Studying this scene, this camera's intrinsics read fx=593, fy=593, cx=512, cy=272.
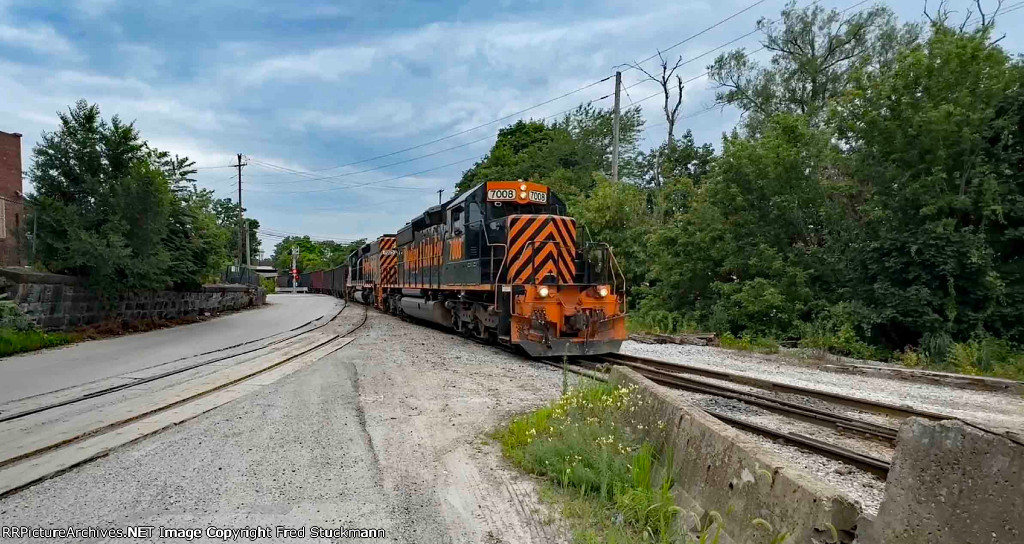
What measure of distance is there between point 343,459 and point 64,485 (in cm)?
190

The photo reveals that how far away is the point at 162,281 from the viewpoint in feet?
47.6

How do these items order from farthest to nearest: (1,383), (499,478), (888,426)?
1. (1,383)
2. (888,426)
3. (499,478)

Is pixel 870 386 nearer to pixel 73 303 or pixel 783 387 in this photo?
pixel 783 387

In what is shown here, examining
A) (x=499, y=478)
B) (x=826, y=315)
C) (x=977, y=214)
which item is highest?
(x=977, y=214)

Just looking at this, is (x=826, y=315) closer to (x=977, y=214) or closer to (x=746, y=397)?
(x=977, y=214)

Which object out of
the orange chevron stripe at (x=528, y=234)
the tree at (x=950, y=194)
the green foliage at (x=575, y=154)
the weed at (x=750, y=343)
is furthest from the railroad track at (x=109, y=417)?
the green foliage at (x=575, y=154)

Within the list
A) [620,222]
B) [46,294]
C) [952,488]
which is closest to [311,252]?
[620,222]

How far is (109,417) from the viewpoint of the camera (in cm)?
607

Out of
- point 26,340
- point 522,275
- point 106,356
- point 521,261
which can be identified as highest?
point 521,261

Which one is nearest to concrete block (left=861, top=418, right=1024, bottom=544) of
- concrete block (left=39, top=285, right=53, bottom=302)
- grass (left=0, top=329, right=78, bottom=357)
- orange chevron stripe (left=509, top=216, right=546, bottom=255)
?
orange chevron stripe (left=509, top=216, right=546, bottom=255)

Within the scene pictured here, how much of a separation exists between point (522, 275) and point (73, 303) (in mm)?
9868

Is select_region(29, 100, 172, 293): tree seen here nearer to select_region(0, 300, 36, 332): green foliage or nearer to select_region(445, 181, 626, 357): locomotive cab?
select_region(0, 300, 36, 332): green foliage

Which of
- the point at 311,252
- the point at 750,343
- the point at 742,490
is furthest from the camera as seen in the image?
the point at 311,252

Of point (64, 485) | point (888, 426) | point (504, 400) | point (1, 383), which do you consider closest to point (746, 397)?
point (888, 426)
